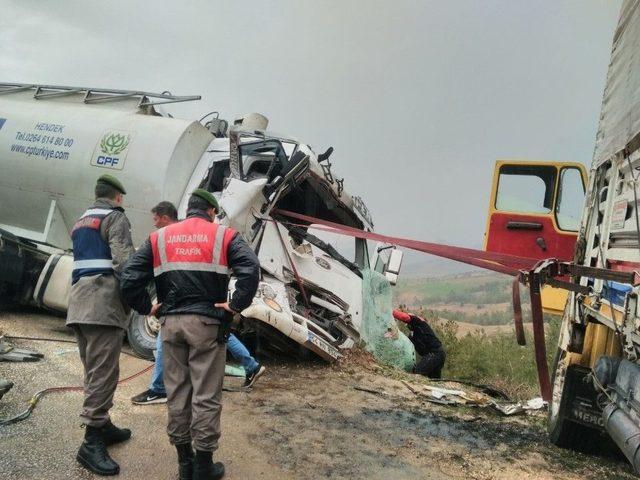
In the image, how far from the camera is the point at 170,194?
20.1 ft

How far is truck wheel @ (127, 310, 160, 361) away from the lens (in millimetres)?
5352

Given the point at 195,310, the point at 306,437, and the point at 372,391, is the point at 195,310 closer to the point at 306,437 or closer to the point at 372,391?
the point at 306,437

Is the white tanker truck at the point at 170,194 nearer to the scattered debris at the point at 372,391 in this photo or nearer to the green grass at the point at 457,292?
the scattered debris at the point at 372,391

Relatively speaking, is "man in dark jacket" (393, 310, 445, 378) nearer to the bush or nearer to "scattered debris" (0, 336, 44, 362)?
the bush

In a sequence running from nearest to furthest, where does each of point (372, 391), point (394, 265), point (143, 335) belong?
point (372, 391)
point (143, 335)
point (394, 265)

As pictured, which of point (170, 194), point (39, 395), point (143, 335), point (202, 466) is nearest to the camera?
point (202, 466)

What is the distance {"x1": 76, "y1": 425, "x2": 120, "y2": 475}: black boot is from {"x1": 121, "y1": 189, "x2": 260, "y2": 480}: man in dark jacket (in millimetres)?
400

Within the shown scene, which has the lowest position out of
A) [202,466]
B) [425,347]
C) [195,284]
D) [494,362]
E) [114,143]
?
[494,362]

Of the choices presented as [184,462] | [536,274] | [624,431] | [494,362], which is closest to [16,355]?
[184,462]

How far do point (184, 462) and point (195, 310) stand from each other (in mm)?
835

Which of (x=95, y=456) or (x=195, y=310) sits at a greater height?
(x=195, y=310)

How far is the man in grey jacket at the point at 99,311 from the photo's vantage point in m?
3.13

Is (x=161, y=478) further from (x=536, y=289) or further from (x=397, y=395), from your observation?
(x=397, y=395)

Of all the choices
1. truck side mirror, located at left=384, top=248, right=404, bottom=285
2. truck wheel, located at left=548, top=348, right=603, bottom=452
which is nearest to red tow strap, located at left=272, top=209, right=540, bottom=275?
truck wheel, located at left=548, top=348, right=603, bottom=452
